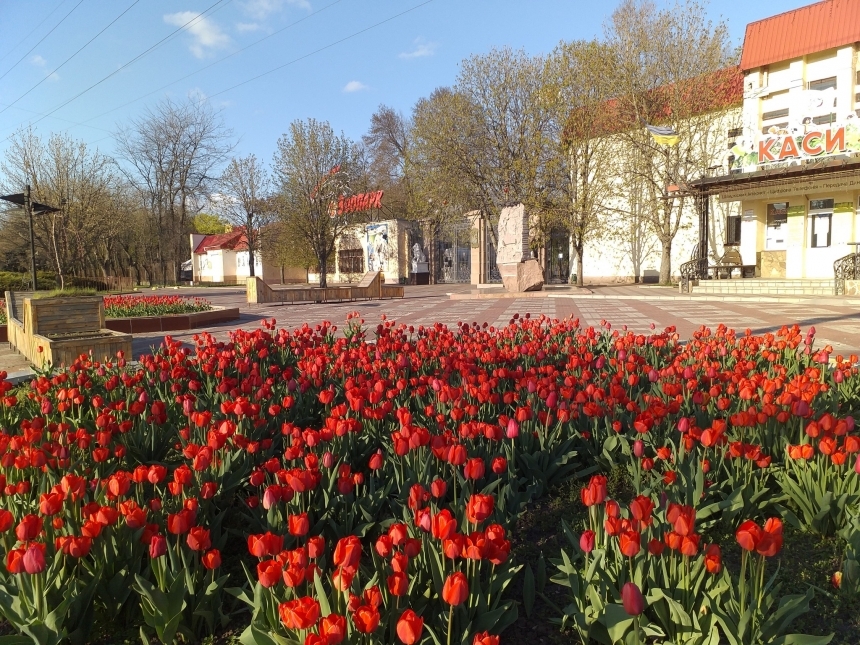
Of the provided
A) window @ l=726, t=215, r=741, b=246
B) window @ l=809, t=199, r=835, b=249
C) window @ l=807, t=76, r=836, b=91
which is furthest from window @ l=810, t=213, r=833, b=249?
window @ l=807, t=76, r=836, b=91

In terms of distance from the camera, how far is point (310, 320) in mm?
14703

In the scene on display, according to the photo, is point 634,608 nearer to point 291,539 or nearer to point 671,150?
point 291,539

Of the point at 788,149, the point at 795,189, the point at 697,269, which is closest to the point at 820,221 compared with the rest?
the point at 795,189

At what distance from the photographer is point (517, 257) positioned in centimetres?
2338

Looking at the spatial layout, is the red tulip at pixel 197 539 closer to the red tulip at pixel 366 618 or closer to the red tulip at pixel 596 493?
the red tulip at pixel 366 618

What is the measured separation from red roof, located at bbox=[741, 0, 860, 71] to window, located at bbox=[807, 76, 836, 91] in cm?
119

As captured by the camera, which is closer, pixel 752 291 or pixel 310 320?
pixel 310 320

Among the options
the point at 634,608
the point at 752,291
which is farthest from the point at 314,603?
the point at 752,291

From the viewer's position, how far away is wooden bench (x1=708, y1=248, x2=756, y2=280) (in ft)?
82.0

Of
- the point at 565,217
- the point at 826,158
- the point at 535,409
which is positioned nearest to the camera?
the point at 535,409

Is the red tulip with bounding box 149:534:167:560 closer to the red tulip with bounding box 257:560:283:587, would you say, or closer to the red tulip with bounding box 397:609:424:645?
the red tulip with bounding box 257:560:283:587

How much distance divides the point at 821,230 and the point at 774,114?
5.57 metres

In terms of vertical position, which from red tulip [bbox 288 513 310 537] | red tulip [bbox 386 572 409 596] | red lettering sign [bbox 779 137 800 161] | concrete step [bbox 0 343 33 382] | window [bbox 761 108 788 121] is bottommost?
concrete step [bbox 0 343 33 382]

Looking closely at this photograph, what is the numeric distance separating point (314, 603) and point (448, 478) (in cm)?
153
